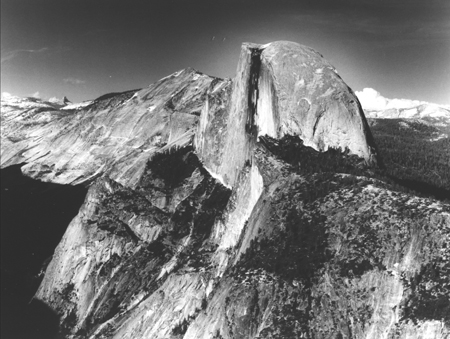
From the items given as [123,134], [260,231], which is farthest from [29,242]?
[260,231]

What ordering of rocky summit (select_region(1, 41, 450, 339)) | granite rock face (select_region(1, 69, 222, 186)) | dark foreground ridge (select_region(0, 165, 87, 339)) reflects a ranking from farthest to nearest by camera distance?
granite rock face (select_region(1, 69, 222, 186)) < dark foreground ridge (select_region(0, 165, 87, 339)) < rocky summit (select_region(1, 41, 450, 339))

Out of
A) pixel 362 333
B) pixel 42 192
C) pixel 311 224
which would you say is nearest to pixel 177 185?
pixel 311 224

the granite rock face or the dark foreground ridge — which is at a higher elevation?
the granite rock face

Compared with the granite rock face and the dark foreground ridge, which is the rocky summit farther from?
the dark foreground ridge

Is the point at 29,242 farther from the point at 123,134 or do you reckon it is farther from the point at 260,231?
the point at 260,231

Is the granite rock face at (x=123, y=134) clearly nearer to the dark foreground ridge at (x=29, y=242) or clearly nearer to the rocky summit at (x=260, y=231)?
the rocky summit at (x=260, y=231)

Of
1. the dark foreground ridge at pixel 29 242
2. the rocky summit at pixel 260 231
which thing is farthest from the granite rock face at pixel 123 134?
the dark foreground ridge at pixel 29 242

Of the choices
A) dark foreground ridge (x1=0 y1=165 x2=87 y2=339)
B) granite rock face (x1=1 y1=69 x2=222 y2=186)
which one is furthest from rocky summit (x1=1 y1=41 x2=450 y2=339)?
dark foreground ridge (x1=0 y1=165 x2=87 y2=339)

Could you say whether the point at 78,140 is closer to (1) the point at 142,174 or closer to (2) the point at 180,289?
(1) the point at 142,174
